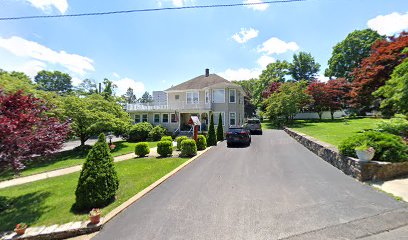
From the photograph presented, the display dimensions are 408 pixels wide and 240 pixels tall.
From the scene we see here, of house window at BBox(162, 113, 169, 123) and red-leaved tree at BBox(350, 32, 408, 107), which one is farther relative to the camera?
house window at BBox(162, 113, 169, 123)

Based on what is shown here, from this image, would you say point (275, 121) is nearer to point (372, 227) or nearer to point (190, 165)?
point (190, 165)

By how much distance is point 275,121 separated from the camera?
36.0 m

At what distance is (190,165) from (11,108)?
22.9 ft

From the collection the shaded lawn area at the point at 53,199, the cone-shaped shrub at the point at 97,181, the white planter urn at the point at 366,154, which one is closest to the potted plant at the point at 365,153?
the white planter urn at the point at 366,154

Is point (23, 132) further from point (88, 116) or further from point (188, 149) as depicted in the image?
point (88, 116)

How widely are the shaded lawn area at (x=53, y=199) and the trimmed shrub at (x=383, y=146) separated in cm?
726

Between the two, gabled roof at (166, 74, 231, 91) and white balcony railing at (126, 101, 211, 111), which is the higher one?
gabled roof at (166, 74, 231, 91)

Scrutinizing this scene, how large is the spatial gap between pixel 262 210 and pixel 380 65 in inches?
561

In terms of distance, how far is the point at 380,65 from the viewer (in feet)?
43.5

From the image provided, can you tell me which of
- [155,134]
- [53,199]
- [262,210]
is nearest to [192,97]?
[155,134]

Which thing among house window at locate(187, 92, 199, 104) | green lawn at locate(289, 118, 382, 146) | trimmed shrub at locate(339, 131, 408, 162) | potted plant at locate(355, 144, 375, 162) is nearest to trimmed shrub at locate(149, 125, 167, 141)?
house window at locate(187, 92, 199, 104)

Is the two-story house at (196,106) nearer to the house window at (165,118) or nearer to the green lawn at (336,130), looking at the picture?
the house window at (165,118)

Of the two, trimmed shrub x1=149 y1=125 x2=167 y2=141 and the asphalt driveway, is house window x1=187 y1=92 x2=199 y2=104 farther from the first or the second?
the asphalt driveway

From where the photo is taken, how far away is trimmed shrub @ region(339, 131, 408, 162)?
6.46m
